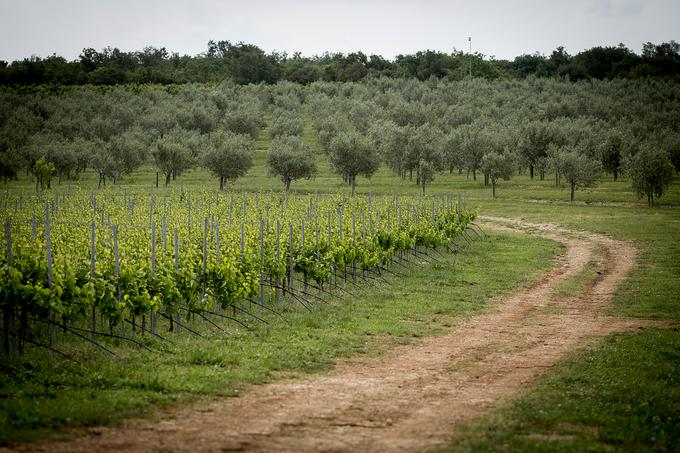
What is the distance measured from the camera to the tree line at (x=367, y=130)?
68.8 meters

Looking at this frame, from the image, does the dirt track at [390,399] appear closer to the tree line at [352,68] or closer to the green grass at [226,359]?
the green grass at [226,359]

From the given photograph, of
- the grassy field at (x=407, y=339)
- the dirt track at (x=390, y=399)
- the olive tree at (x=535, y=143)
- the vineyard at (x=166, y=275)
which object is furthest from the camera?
the olive tree at (x=535, y=143)

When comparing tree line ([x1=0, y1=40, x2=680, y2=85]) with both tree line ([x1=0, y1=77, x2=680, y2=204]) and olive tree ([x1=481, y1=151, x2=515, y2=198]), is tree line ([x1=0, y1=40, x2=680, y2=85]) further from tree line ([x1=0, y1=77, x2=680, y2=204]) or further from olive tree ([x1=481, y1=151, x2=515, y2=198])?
olive tree ([x1=481, y1=151, x2=515, y2=198])

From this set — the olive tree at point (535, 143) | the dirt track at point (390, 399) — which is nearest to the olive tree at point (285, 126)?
the olive tree at point (535, 143)

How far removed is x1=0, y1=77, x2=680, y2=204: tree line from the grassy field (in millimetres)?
36350

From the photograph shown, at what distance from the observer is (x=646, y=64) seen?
139750 mm

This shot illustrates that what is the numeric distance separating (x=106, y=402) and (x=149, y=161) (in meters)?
79.1

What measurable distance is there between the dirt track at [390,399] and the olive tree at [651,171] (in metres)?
38.4

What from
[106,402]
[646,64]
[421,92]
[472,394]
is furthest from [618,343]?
[646,64]

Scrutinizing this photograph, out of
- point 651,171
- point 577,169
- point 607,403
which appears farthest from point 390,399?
point 577,169

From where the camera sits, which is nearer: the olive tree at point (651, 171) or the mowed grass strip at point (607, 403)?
the mowed grass strip at point (607, 403)

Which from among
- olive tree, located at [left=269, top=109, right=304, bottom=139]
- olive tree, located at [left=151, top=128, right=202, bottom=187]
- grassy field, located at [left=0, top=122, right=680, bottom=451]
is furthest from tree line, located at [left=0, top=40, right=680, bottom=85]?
grassy field, located at [left=0, top=122, right=680, bottom=451]

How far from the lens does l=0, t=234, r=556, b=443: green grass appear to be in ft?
32.7

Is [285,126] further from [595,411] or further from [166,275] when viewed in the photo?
[595,411]
